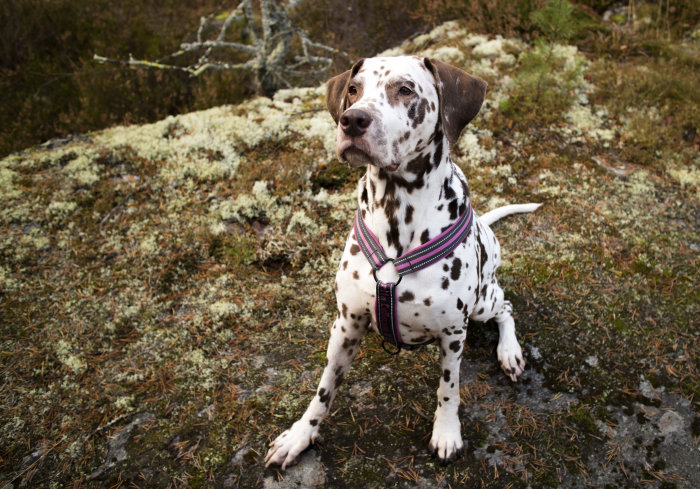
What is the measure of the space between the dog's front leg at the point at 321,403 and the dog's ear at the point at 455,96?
131 cm

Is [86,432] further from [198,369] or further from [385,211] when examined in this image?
Result: [385,211]

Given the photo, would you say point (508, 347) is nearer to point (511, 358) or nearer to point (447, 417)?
point (511, 358)

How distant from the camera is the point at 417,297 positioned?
8.10 ft

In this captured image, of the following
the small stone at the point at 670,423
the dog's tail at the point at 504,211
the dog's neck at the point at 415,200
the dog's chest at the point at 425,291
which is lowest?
the small stone at the point at 670,423

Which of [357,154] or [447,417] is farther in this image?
[447,417]

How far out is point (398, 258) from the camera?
250cm

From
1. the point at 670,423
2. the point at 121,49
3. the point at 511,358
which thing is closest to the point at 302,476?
the point at 511,358

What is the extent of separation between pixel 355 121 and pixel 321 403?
180cm

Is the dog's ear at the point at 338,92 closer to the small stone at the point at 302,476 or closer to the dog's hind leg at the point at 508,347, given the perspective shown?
the dog's hind leg at the point at 508,347

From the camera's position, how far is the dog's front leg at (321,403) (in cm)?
279

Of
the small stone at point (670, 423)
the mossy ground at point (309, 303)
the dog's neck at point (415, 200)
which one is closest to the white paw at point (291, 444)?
the mossy ground at point (309, 303)

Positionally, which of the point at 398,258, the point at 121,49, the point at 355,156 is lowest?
the point at 398,258

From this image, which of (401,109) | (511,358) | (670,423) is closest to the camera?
(401,109)

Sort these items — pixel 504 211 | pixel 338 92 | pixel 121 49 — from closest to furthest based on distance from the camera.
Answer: pixel 338 92
pixel 504 211
pixel 121 49
